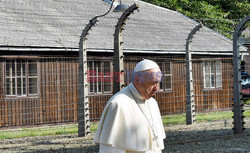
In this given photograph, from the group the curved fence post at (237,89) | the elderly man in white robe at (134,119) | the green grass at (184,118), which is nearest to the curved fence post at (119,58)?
the curved fence post at (237,89)

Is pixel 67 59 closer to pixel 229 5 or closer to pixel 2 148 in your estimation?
pixel 2 148

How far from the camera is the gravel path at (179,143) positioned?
11.1 m

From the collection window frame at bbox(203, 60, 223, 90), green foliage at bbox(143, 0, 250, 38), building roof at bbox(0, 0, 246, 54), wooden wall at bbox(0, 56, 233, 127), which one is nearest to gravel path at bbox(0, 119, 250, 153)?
wooden wall at bbox(0, 56, 233, 127)

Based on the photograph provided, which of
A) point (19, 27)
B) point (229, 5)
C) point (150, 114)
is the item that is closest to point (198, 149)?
point (150, 114)

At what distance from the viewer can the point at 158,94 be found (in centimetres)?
2247

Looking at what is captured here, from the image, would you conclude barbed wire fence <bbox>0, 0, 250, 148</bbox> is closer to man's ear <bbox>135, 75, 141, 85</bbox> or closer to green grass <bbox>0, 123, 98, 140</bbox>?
green grass <bbox>0, 123, 98, 140</bbox>

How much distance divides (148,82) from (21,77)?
13516 millimetres

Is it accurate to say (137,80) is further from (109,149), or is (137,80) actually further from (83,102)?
(83,102)

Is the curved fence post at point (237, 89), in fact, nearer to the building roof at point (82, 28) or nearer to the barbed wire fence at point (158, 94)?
the barbed wire fence at point (158, 94)

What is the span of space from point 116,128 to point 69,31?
15.6 m

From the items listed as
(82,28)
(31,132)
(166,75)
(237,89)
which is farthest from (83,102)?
(166,75)

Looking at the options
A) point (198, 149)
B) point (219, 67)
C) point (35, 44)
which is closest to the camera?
point (198, 149)

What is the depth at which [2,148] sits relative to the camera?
475 inches

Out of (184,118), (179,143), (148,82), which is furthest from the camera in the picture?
(184,118)
